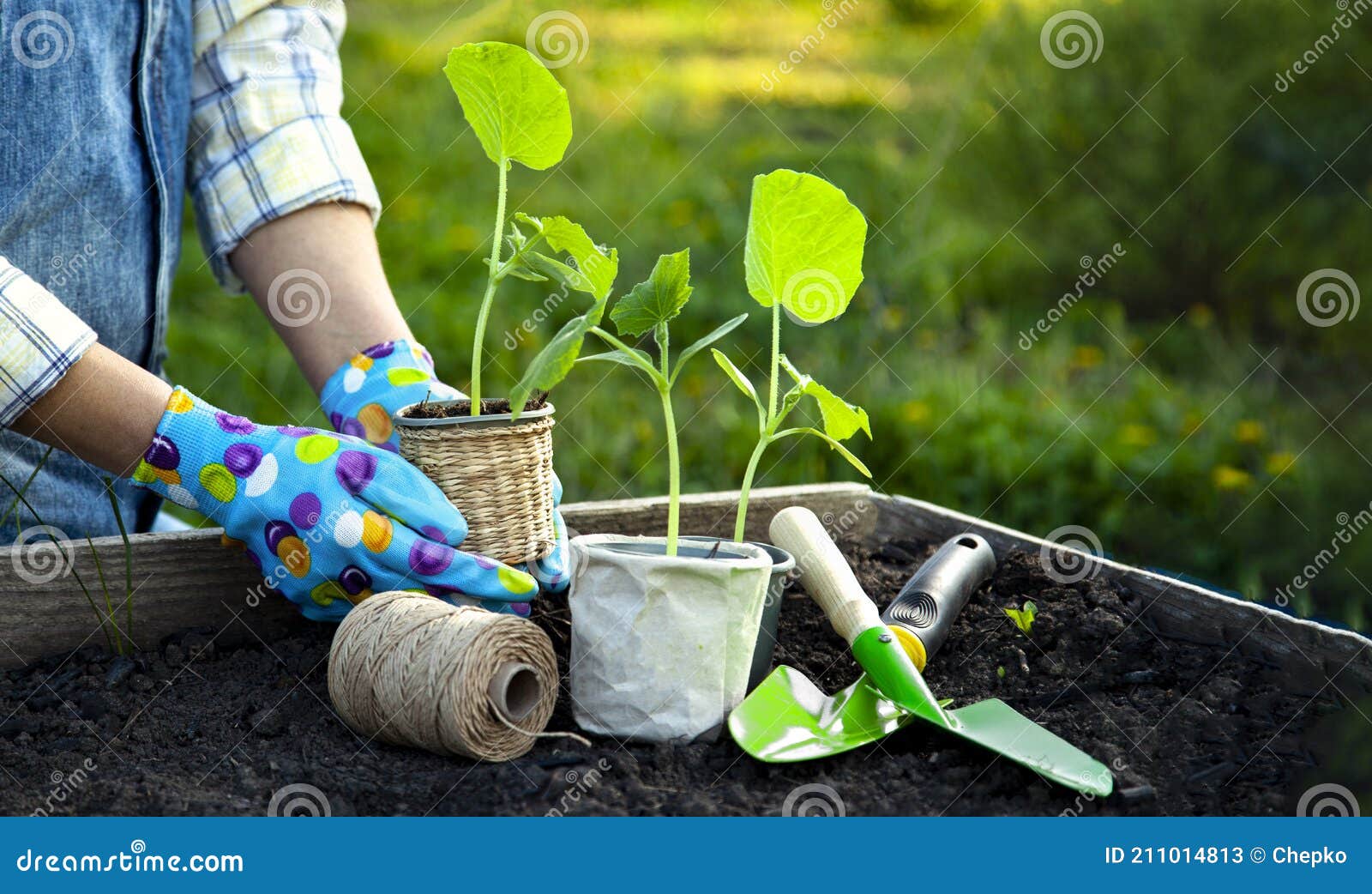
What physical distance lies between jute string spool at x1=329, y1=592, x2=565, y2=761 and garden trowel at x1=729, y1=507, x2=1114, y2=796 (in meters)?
0.21

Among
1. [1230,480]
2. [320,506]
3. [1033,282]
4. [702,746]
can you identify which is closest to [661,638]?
[702,746]

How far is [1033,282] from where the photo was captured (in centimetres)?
419

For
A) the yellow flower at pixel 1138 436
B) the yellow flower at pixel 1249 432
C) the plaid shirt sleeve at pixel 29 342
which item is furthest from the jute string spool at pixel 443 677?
the yellow flower at pixel 1249 432

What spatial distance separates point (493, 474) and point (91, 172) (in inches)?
34.2

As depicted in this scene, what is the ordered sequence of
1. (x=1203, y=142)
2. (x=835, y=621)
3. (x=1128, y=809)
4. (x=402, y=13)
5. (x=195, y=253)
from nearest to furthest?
(x=1128, y=809)
(x=835, y=621)
(x=1203, y=142)
(x=195, y=253)
(x=402, y=13)

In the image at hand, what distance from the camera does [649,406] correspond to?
10.9ft

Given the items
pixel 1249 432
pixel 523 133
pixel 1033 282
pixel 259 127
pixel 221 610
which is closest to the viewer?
pixel 523 133

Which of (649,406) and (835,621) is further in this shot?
(649,406)

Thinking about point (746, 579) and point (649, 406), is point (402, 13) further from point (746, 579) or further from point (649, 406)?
point (746, 579)

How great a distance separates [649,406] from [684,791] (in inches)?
90.0

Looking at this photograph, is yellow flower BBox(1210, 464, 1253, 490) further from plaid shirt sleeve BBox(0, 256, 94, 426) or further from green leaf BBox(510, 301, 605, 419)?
plaid shirt sleeve BBox(0, 256, 94, 426)

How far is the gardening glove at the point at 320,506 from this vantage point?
1.32 metres

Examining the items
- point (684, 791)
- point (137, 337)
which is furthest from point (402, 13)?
point (684, 791)

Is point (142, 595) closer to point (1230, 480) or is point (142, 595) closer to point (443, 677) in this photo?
point (443, 677)
